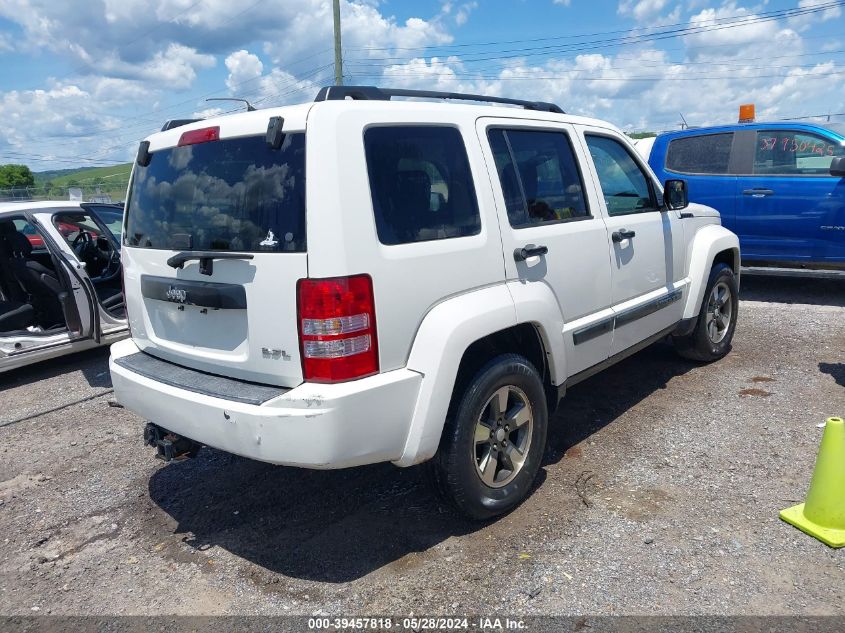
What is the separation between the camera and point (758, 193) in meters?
7.66

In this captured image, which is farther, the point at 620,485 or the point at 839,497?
the point at 620,485

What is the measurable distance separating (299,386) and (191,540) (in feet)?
4.27

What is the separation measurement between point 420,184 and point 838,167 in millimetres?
5590

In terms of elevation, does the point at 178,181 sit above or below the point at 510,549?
above

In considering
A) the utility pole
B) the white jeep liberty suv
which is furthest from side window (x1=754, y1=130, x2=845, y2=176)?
the utility pole

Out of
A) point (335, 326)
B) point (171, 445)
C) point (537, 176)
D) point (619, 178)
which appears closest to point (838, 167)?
point (619, 178)

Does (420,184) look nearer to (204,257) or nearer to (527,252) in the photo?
(527,252)

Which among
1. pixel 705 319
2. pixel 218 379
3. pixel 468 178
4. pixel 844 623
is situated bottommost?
pixel 844 623

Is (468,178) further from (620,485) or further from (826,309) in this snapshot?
(826,309)

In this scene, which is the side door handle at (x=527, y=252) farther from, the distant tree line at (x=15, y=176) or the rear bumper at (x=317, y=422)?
the distant tree line at (x=15, y=176)


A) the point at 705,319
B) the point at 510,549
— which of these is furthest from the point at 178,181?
the point at 705,319

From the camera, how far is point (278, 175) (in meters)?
2.70

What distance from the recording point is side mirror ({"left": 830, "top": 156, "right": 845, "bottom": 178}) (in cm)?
648

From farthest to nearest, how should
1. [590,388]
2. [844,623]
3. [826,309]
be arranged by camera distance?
[826,309], [590,388], [844,623]
